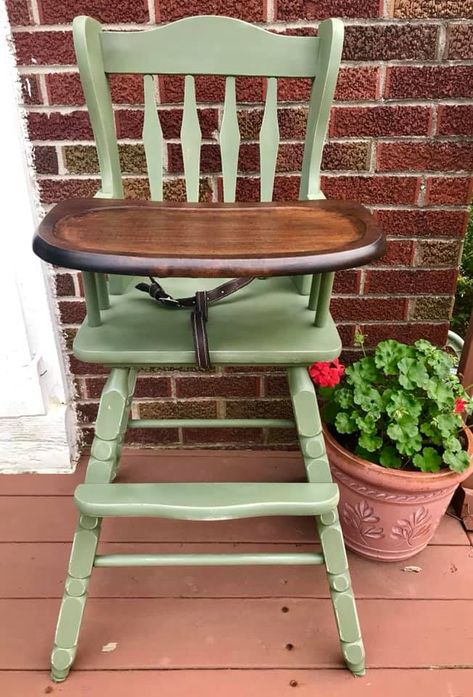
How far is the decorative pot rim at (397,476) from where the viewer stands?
1.20 metres

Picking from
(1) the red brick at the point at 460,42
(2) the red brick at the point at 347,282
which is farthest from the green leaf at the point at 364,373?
(1) the red brick at the point at 460,42

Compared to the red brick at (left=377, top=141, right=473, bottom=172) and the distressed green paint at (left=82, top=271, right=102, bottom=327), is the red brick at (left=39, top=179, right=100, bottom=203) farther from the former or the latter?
the red brick at (left=377, top=141, right=473, bottom=172)

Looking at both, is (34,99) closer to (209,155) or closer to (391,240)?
(209,155)

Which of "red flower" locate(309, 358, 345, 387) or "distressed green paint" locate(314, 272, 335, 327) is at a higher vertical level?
"distressed green paint" locate(314, 272, 335, 327)

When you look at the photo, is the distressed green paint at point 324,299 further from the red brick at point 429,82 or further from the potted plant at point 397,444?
the red brick at point 429,82

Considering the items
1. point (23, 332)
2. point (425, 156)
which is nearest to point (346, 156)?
point (425, 156)

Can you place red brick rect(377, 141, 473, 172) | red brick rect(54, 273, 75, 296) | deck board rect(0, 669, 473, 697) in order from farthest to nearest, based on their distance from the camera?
1. red brick rect(54, 273, 75, 296)
2. red brick rect(377, 141, 473, 172)
3. deck board rect(0, 669, 473, 697)

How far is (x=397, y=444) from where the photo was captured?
1.21 metres

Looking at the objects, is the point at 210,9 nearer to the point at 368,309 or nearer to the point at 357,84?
the point at 357,84

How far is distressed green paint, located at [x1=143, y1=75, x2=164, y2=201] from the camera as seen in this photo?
116 cm

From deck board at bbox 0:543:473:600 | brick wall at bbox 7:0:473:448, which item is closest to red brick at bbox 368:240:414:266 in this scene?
brick wall at bbox 7:0:473:448

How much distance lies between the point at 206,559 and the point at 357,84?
97 cm

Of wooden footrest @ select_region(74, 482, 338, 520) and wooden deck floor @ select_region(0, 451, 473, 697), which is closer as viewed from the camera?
wooden footrest @ select_region(74, 482, 338, 520)

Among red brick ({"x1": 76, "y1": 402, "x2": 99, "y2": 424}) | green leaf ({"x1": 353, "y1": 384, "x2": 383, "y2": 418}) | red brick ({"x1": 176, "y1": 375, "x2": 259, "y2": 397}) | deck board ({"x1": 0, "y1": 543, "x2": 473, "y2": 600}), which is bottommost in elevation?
deck board ({"x1": 0, "y1": 543, "x2": 473, "y2": 600})
